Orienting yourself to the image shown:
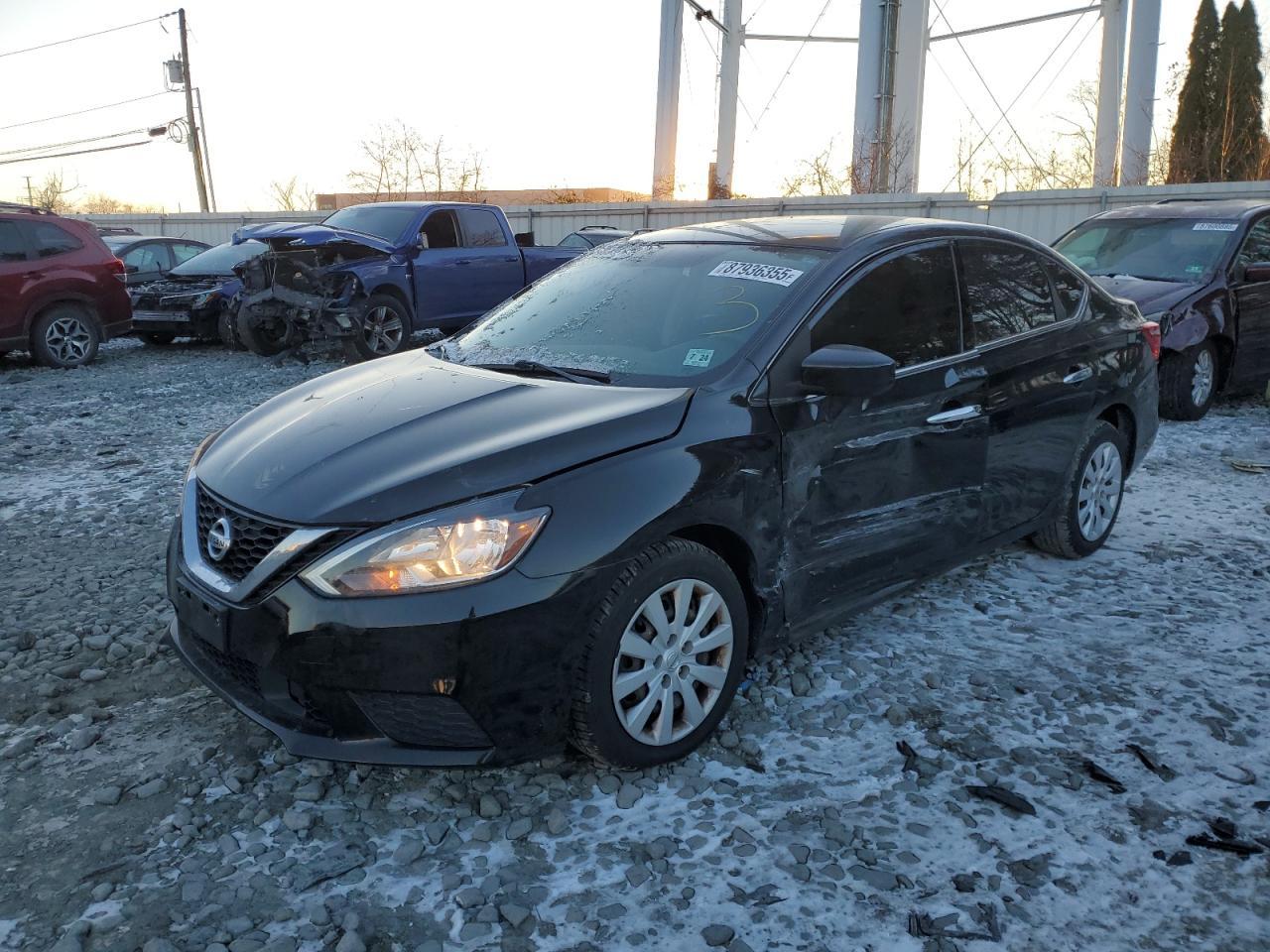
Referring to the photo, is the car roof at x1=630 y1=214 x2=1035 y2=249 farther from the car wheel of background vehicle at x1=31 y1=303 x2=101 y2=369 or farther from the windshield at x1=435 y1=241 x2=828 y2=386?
the car wheel of background vehicle at x1=31 y1=303 x2=101 y2=369

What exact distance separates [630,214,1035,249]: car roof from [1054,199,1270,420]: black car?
4.45 metres

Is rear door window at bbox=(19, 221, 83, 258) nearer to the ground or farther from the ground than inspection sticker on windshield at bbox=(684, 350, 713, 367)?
farther from the ground

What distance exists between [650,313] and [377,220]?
9.13 m

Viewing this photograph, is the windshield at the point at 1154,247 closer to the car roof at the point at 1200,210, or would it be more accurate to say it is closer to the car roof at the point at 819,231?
the car roof at the point at 1200,210

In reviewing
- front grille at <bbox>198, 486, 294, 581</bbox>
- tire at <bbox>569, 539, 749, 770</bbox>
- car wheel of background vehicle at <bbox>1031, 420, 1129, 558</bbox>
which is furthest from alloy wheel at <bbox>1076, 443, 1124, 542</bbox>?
front grille at <bbox>198, 486, 294, 581</bbox>

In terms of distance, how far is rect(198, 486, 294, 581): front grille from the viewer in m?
2.79

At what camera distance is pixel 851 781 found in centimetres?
305

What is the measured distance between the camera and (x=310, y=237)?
10922 millimetres

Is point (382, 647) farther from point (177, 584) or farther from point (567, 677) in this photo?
point (177, 584)

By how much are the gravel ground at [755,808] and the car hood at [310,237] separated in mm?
7004

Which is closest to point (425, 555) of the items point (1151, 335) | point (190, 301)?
point (1151, 335)

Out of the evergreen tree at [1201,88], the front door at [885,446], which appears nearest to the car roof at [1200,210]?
the front door at [885,446]

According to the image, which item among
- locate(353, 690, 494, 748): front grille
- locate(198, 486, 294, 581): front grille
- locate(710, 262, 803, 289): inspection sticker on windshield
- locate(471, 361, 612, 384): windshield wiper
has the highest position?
locate(710, 262, 803, 289): inspection sticker on windshield

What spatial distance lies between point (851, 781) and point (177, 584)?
6.95 ft
